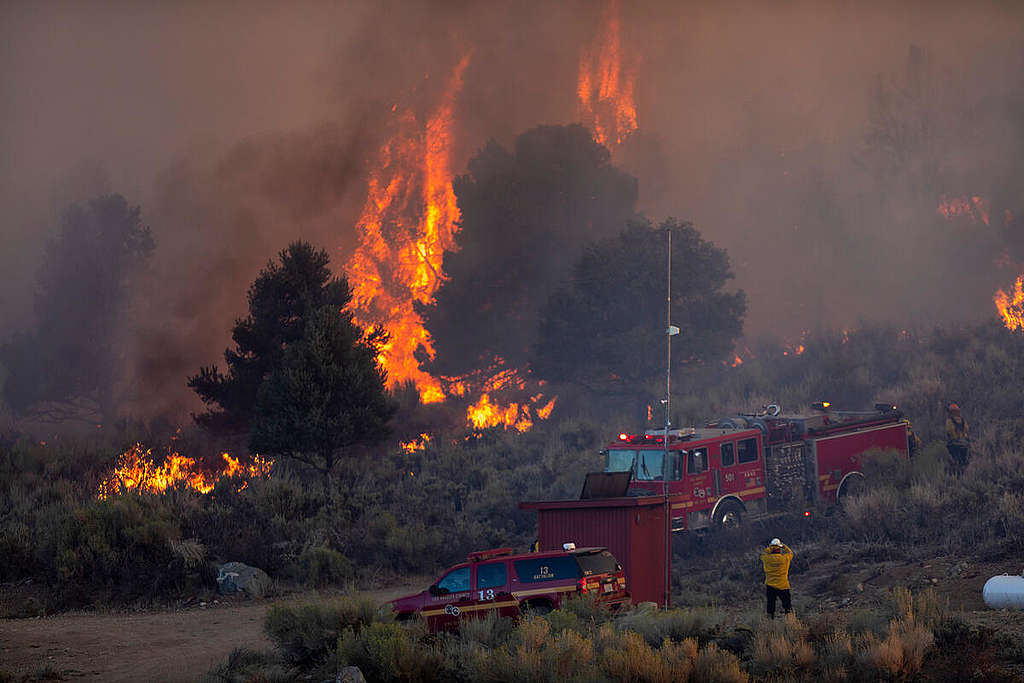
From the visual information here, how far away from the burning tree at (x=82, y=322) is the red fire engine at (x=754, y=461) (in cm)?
4097

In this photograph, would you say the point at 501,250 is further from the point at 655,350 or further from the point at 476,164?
the point at 655,350

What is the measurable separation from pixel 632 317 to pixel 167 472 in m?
22.0

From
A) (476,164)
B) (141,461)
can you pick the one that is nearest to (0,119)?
(476,164)

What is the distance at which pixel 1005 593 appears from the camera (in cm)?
1548

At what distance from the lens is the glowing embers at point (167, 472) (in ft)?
102

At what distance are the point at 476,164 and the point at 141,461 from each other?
30118 mm

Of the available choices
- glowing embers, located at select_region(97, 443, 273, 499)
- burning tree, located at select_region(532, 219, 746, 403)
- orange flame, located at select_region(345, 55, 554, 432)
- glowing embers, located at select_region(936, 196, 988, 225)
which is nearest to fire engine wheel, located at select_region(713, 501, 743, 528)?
glowing embers, located at select_region(97, 443, 273, 499)

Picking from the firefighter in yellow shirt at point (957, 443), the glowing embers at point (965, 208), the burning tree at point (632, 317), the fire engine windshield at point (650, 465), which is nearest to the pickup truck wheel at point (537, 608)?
the fire engine windshield at point (650, 465)

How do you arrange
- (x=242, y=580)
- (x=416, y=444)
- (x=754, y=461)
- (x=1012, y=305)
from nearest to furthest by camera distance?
(x=242, y=580), (x=754, y=461), (x=416, y=444), (x=1012, y=305)

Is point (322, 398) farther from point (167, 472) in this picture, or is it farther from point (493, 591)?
point (493, 591)

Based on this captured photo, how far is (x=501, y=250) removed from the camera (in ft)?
181

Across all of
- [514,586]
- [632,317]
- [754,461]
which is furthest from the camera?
[632,317]

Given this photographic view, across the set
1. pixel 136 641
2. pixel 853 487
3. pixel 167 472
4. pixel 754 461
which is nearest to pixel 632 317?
pixel 853 487

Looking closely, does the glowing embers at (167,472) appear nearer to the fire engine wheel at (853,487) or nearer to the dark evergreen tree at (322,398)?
the dark evergreen tree at (322,398)
